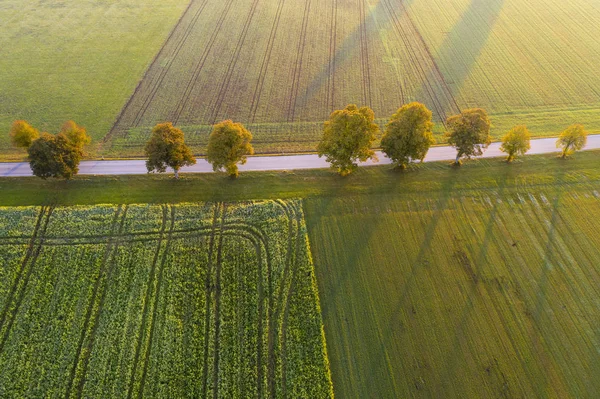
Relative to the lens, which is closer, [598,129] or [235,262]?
[235,262]

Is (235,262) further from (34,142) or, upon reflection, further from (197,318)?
(34,142)

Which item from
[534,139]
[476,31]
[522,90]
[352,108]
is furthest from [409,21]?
[352,108]

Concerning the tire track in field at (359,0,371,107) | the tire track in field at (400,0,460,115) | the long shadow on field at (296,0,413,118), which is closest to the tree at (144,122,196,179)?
the long shadow on field at (296,0,413,118)

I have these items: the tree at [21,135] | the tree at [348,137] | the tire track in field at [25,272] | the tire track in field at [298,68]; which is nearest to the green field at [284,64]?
the tire track in field at [298,68]

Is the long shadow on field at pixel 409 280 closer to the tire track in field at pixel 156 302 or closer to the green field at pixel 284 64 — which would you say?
the green field at pixel 284 64

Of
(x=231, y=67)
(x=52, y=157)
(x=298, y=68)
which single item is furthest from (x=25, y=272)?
(x=298, y=68)

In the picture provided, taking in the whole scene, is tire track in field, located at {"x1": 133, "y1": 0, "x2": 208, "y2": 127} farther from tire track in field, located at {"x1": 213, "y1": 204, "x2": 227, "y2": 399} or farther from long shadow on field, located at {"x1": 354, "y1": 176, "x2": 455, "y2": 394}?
long shadow on field, located at {"x1": 354, "y1": 176, "x2": 455, "y2": 394}
